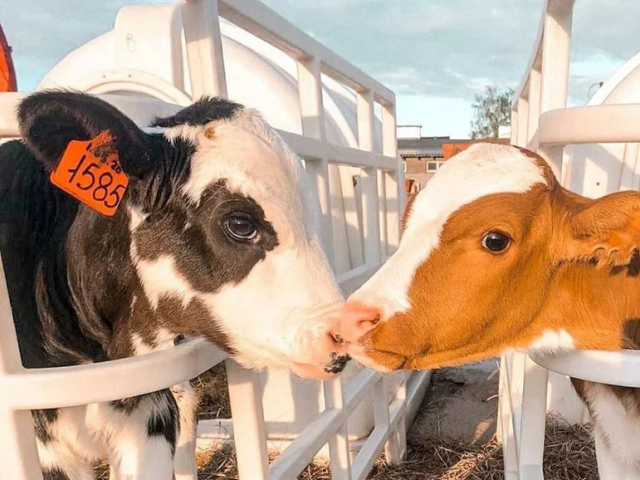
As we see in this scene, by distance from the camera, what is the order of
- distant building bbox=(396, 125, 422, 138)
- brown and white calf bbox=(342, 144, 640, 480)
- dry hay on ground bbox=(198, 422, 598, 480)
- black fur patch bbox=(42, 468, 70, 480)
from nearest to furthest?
brown and white calf bbox=(342, 144, 640, 480), black fur patch bbox=(42, 468, 70, 480), dry hay on ground bbox=(198, 422, 598, 480), distant building bbox=(396, 125, 422, 138)

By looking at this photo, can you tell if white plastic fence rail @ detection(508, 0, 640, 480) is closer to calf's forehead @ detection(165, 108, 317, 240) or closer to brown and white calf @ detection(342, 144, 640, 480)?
brown and white calf @ detection(342, 144, 640, 480)

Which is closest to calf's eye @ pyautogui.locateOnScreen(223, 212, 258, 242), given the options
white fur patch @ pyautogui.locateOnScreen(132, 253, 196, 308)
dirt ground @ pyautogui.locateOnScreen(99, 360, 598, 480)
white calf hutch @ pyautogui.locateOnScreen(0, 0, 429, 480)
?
white fur patch @ pyautogui.locateOnScreen(132, 253, 196, 308)

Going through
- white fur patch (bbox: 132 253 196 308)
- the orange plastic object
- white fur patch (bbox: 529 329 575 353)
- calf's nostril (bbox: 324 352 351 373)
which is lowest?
white fur patch (bbox: 529 329 575 353)

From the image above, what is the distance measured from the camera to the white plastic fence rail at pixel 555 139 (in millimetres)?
1249

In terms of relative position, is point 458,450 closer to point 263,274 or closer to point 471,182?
point 471,182

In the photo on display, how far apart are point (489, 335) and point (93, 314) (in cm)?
102

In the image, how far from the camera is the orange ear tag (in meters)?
1.30

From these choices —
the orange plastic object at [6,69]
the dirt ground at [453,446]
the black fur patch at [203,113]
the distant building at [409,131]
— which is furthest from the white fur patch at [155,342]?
the distant building at [409,131]

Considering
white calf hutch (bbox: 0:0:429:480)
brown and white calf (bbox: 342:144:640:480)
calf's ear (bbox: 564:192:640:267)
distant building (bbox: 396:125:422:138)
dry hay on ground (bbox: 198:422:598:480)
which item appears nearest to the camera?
white calf hutch (bbox: 0:0:429:480)

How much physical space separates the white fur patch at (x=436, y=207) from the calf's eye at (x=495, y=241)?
0.11 meters

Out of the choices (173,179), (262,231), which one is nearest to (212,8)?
(173,179)

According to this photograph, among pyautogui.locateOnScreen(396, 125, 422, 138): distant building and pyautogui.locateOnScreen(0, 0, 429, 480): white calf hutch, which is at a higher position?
pyautogui.locateOnScreen(396, 125, 422, 138): distant building

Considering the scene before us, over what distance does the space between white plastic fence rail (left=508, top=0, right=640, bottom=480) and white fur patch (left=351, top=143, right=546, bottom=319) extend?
10 centimetres

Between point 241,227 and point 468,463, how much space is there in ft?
8.12
